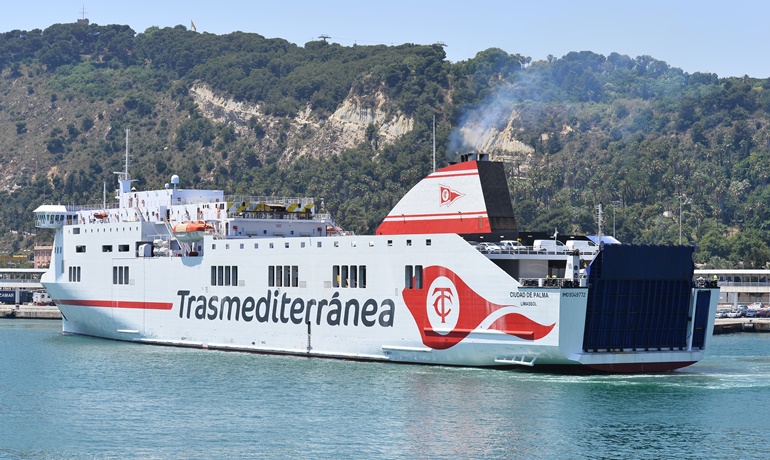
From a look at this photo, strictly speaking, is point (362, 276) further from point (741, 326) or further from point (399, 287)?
point (741, 326)

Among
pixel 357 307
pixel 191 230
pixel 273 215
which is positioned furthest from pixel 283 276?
pixel 191 230

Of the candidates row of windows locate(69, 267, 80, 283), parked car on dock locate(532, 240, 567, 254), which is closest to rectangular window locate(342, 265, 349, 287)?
parked car on dock locate(532, 240, 567, 254)

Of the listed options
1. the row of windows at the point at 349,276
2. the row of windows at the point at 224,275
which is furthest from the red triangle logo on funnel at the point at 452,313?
the row of windows at the point at 224,275

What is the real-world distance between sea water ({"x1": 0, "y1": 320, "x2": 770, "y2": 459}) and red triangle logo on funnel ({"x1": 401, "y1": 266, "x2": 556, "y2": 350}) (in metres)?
1.27

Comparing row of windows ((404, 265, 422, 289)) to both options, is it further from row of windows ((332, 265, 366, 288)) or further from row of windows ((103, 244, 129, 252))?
row of windows ((103, 244, 129, 252))

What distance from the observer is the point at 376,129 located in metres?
151

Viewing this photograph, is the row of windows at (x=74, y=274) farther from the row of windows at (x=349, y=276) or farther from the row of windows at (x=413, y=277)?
the row of windows at (x=413, y=277)

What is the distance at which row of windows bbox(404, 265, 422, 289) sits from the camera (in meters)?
40.2

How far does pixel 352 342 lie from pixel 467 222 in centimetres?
595

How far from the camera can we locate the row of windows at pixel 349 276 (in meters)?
42.2

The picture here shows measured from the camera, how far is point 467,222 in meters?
42.2

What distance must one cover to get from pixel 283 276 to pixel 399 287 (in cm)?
631

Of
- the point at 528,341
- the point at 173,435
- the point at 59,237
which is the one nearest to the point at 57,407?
the point at 173,435

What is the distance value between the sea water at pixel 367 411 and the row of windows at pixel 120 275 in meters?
8.44
